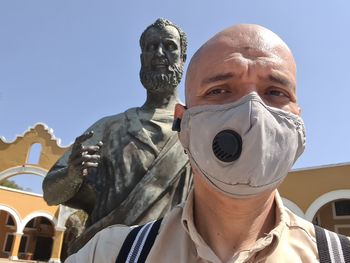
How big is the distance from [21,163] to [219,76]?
26.6 m

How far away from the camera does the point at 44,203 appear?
2488cm

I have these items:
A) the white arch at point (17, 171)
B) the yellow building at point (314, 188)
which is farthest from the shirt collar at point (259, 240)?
the white arch at point (17, 171)

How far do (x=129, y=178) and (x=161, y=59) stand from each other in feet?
2.85

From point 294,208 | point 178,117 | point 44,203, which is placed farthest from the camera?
point 44,203

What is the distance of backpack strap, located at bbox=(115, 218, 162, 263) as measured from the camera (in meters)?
1.26

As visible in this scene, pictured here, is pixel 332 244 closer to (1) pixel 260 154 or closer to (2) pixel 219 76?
(1) pixel 260 154

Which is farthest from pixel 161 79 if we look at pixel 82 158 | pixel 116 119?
pixel 82 158

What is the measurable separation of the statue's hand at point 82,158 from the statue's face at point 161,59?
0.79 meters

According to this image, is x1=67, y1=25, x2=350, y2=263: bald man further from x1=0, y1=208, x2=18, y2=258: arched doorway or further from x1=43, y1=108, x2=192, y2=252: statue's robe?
x1=0, y1=208, x2=18, y2=258: arched doorway

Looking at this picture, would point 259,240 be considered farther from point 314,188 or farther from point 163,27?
point 314,188

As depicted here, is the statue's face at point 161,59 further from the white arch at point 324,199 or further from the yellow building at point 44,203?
the white arch at point 324,199

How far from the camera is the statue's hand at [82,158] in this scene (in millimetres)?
2104

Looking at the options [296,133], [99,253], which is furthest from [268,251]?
[99,253]

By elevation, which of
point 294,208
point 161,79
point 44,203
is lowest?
point 161,79
